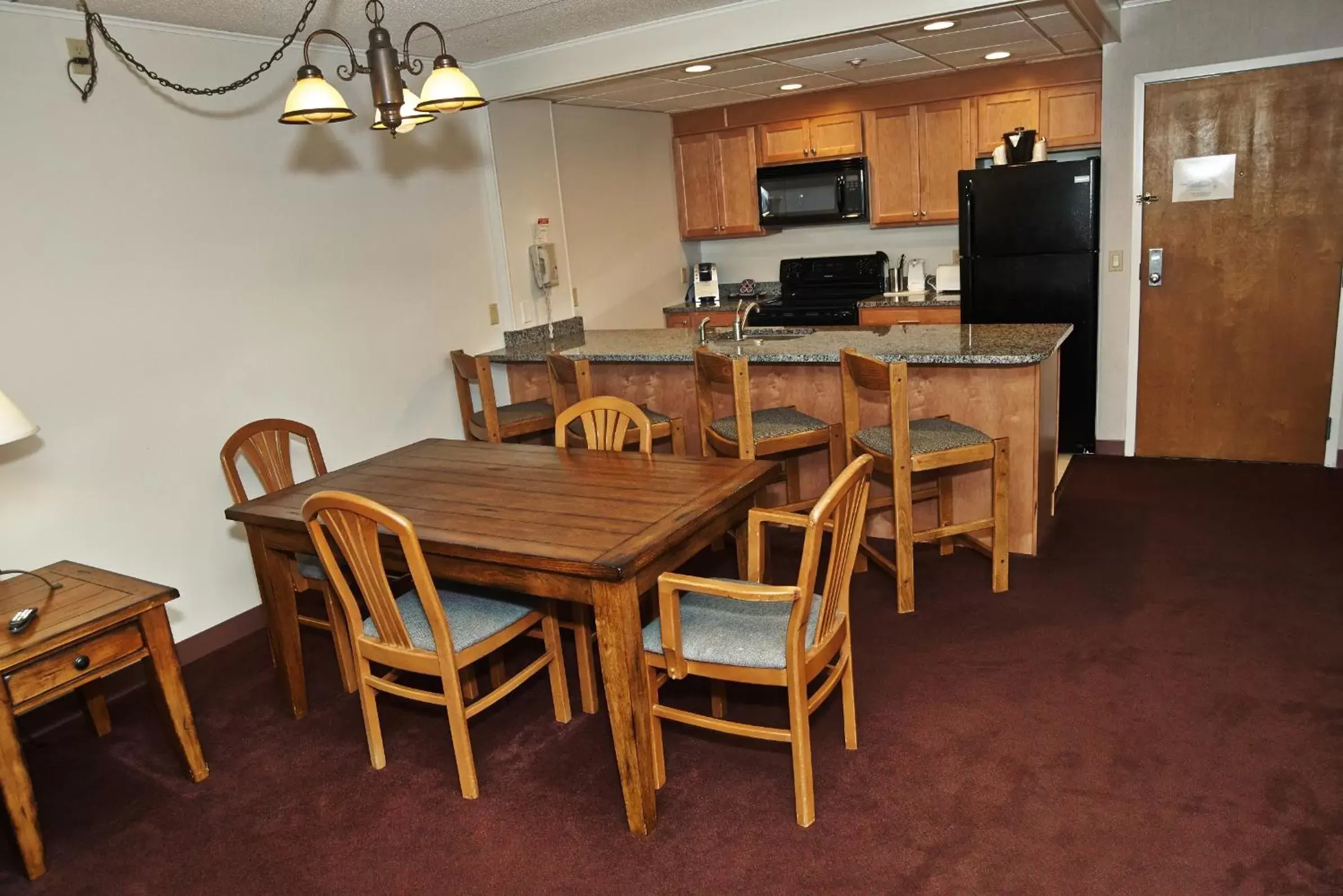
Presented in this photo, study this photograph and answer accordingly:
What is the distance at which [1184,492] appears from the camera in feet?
14.5

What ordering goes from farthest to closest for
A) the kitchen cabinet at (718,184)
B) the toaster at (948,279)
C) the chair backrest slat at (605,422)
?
the kitchen cabinet at (718,184)
the toaster at (948,279)
the chair backrest slat at (605,422)

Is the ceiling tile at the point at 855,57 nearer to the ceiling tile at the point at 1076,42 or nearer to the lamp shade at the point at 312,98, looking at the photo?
the ceiling tile at the point at 1076,42

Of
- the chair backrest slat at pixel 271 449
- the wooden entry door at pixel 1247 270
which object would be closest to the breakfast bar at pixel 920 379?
the wooden entry door at pixel 1247 270

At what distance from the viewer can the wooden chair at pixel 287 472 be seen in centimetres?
308

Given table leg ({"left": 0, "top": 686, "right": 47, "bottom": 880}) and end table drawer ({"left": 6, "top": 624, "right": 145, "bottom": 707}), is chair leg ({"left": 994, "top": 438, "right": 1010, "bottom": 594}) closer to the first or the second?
end table drawer ({"left": 6, "top": 624, "right": 145, "bottom": 707})

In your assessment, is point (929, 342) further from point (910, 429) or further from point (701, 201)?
point (701, 201)

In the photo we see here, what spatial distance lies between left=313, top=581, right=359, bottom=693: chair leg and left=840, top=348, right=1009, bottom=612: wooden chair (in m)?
1.93

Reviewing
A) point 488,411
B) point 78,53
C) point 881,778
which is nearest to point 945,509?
point 881,778

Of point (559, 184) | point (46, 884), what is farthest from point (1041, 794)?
point (559, 184)

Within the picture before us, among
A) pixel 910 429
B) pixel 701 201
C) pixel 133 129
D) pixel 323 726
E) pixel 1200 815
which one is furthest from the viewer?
pixel 701 201

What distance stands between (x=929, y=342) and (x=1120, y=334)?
69.2 inches

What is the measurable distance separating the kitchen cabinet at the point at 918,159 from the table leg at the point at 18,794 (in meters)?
4.91

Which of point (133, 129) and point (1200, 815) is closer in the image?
point (1200, 815)

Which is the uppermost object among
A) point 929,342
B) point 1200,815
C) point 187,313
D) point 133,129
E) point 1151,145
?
point 133,129
